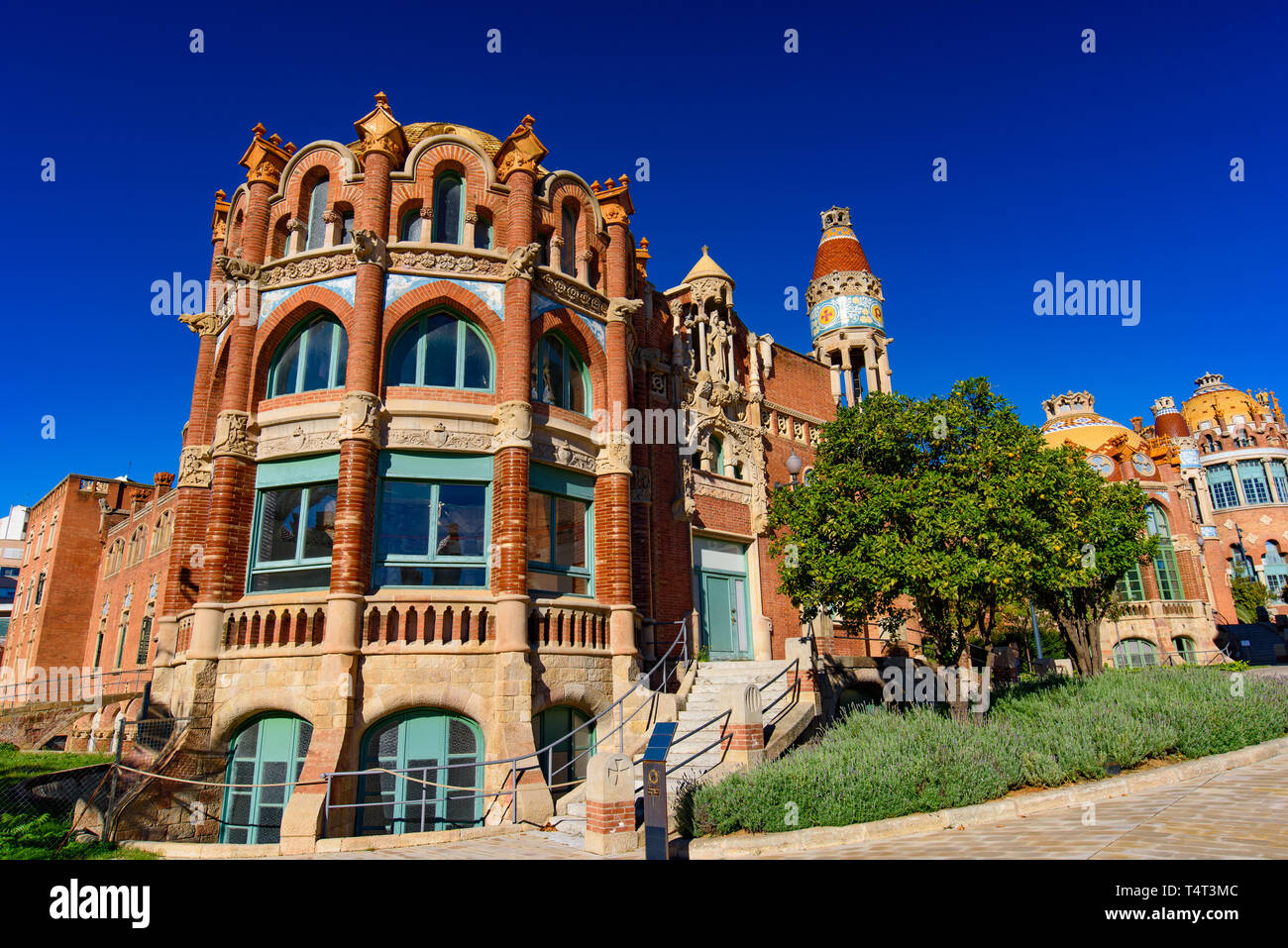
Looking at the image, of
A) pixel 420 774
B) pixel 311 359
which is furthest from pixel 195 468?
pixel 420 774

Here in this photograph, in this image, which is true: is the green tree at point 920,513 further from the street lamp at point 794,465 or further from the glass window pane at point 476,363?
the glass window pane at point 476,363

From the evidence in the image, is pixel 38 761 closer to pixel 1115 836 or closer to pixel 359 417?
pixel 359 417

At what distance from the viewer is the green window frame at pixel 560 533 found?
1481cm

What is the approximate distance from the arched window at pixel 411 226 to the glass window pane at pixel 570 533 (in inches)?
236

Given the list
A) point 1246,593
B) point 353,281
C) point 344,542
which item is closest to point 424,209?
point 353,281

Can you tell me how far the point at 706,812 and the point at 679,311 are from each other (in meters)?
14.5

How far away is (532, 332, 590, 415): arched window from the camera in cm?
1574

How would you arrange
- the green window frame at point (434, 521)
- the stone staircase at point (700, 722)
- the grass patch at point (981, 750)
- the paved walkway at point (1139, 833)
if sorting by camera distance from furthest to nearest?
the green window frame at point (434, 521)
the stone staircase at point (700, 722)
the grass patch at point (981, 750)
the paved walkway at point (1139, 833)

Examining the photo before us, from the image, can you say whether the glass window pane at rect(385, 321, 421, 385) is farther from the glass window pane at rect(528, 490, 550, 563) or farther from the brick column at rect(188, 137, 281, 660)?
the glass window pane at rect(528, 490, 550, 563)

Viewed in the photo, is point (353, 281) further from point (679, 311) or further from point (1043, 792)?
point (1043, 792)

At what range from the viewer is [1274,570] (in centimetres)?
6153

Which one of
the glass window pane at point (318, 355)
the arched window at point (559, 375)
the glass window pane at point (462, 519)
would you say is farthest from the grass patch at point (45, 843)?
the arched window at point (559, 375)

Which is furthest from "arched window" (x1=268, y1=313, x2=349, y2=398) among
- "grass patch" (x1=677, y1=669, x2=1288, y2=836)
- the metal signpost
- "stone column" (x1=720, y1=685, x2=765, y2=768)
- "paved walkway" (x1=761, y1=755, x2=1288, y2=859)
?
"paved walkway" (x1=761, y1=755, x2=1288, y2=859)
